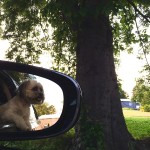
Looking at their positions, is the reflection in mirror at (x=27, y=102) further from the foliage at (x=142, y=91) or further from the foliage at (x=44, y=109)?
the foliage at (x=142, y=91)

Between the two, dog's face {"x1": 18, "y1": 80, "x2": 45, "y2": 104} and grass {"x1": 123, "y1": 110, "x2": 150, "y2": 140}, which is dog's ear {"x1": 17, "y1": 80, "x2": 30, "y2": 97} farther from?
grass {"x1": 123, "y1": 110, "x2": 150, "y2": 140}

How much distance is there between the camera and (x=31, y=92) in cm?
156

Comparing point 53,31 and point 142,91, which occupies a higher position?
point 53,31

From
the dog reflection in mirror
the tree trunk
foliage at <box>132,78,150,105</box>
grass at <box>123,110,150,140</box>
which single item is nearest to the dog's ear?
the dog reflection in mirror

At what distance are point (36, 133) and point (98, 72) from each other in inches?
359

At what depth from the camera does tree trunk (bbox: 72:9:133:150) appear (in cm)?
1067

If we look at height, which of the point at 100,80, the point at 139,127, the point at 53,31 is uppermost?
the point at 53,31

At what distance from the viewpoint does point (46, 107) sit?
1657 millimetres

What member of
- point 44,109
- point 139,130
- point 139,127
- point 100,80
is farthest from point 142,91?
point 44,109

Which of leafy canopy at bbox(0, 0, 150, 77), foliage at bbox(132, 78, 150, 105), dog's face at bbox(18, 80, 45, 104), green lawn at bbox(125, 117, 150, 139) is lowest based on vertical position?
dog's face at bbox(18, 80, 45, 104)

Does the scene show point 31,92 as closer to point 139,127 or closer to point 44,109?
point 44,109

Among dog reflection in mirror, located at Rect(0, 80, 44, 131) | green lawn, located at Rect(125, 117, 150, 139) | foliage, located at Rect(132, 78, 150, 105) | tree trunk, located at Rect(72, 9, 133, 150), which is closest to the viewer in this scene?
dog reflection in mirror, located at Rect(0, 80, 44, 131)

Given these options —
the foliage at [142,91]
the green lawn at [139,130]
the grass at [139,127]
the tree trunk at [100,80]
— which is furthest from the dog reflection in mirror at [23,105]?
the foliage at [142,91]

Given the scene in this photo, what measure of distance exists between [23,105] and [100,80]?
9129mm
